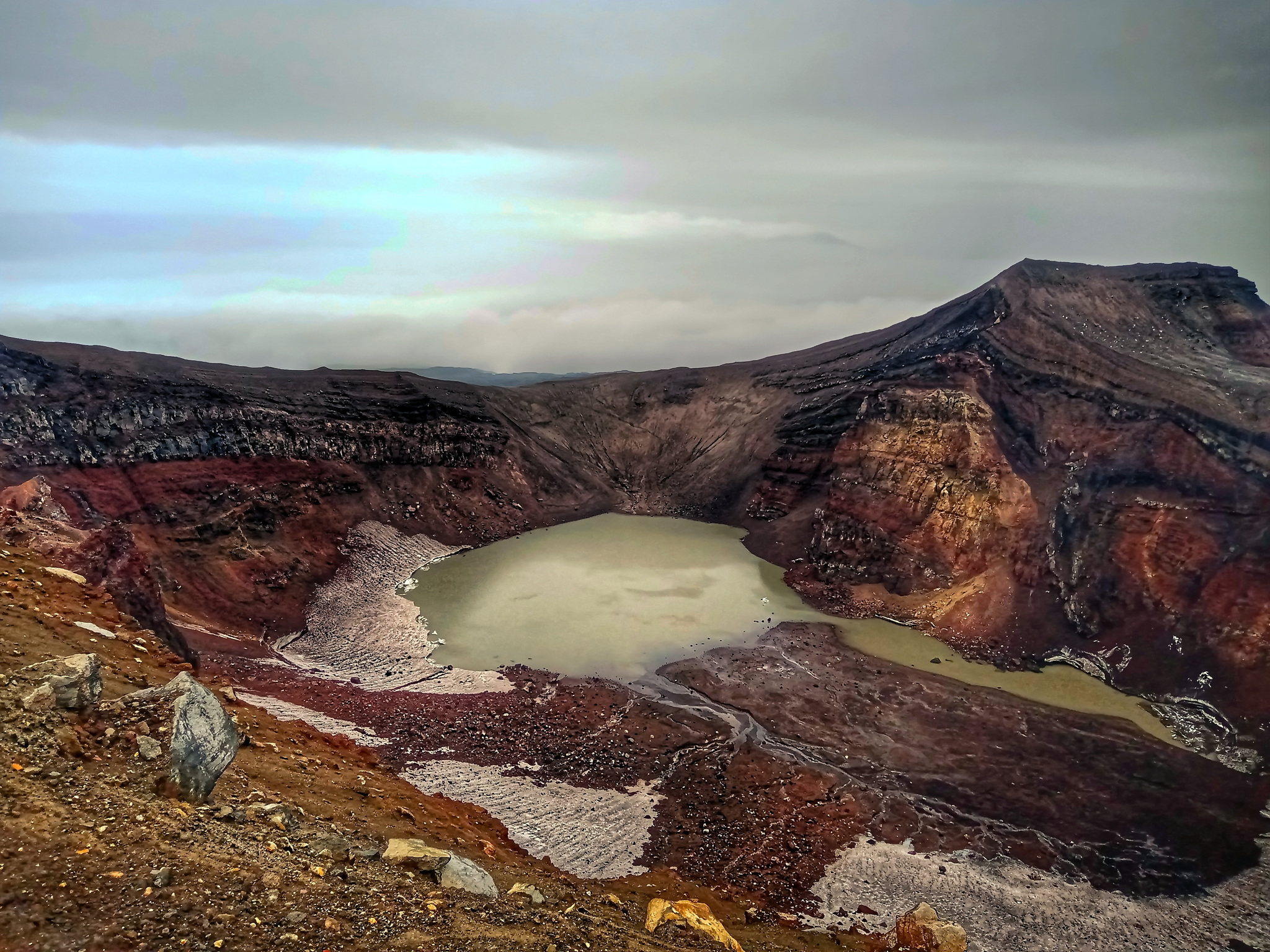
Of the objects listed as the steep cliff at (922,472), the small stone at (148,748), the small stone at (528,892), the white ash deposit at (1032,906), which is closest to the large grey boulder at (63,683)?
the small stone at (148,748)

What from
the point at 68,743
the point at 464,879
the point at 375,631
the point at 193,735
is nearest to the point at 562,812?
the point at 464,879

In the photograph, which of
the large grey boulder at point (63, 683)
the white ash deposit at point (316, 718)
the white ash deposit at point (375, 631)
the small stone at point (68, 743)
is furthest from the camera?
the white ash deposit at point (375, 631)

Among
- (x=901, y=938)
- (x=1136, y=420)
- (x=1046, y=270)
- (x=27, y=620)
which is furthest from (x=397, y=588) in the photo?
(x=1046, y=270)

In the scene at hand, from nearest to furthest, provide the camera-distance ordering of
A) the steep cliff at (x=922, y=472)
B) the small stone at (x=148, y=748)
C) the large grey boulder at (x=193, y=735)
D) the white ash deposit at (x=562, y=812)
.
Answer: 1. the small stone at (x=148, y=748)
2. the large grey boulder at (x=193, y=735)
3. the white ash deposit at (x=562, y=812)
4. the steep cliff at (x=922, y=472)

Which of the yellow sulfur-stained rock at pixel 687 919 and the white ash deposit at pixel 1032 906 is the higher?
the yellow sulfur-stained rock at pixel 687 919

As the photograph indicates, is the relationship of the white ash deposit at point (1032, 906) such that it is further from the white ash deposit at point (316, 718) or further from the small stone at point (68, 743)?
the small stone at point (68, 743)
